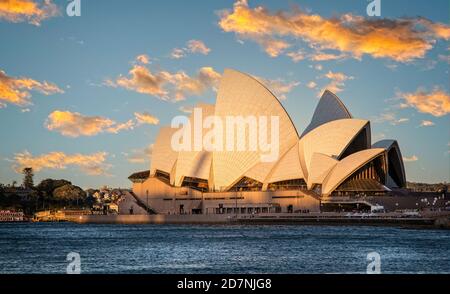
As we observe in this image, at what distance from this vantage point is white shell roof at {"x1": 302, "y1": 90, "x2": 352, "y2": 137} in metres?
87.6

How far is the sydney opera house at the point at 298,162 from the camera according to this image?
276 ft

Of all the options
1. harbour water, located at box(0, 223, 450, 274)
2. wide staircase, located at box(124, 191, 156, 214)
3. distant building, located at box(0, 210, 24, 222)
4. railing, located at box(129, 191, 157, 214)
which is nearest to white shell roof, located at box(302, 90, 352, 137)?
railing, located at box(129, 191, 157, 214)

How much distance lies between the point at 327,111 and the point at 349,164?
852cm

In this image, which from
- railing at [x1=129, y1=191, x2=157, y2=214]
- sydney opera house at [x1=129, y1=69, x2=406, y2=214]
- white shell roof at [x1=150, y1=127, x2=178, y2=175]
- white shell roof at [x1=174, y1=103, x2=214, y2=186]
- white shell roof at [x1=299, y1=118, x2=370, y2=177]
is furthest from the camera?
railing at [x1=129, y1=191, x2=157, y2=214]

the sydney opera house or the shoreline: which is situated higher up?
the sydney opera house

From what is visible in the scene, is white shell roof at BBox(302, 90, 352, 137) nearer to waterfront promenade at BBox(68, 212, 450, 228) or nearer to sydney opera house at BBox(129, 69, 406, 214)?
sydney opera house at BBox(129, 69, 406, 214)

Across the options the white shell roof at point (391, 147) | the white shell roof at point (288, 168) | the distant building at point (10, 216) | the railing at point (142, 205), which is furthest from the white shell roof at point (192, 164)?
the distant building at point (10, 216)

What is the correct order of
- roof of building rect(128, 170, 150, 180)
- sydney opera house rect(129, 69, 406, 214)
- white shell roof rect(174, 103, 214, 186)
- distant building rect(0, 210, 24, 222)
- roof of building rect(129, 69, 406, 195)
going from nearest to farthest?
roof of building rect(129, 69, 406, 195), sydney opera house rect(129, 69, 406, 214), white shell roof rect(174, 103, 214, 186), roof of building rect(128, 170, 150, 180), distant building rect(0, 210, 24, 222)

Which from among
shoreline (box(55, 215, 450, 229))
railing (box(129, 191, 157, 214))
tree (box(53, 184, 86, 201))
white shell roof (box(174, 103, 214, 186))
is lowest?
shoreline (box(55, 215, 450, 229))

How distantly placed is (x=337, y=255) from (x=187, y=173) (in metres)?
66.6

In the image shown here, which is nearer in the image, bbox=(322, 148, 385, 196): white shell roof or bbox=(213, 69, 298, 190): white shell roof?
bbox=(322, 148, 385, 196): white shell roof

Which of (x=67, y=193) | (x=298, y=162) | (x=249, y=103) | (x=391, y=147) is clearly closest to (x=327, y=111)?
(x=298, y=162)

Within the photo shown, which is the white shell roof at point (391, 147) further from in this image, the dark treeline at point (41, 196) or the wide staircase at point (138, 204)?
the dark treeline at point (41, 196)
